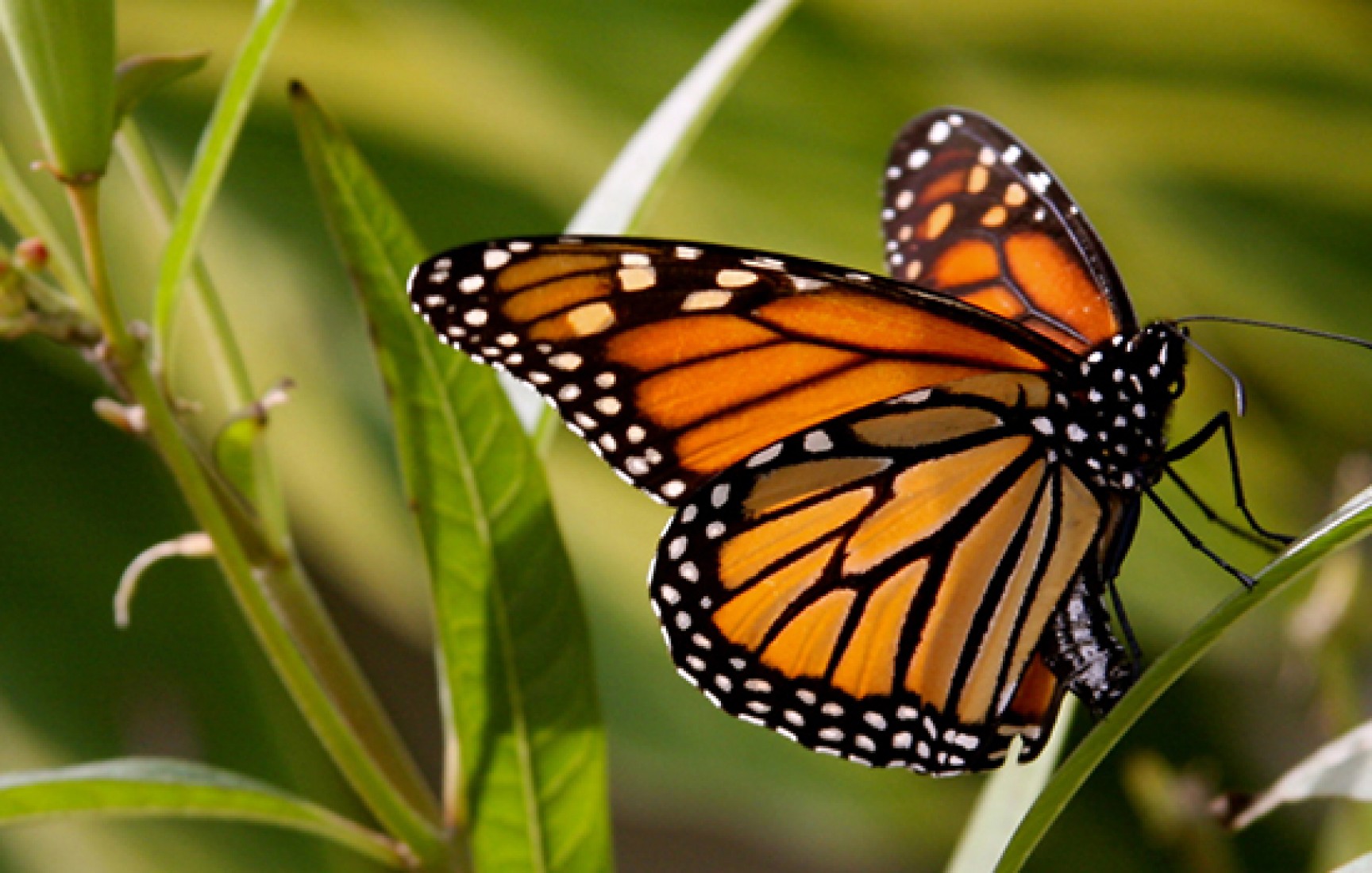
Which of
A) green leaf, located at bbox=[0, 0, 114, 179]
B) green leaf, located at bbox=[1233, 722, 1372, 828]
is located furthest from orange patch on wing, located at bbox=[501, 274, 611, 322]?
green leaf, located at bbox=[1233, 722, 1372, 828]

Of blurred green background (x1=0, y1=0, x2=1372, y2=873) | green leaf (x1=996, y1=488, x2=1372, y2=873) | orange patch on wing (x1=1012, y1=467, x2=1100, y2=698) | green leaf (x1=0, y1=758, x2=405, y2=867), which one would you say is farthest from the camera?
blurred green background (x1=0, y1=0, x2=1372, y2=873)

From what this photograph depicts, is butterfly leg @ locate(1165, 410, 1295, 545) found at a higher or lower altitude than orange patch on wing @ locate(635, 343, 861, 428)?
higher

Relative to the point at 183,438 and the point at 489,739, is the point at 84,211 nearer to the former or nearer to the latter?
the point at 183,438

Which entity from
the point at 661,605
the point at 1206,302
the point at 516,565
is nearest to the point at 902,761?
the point at 661,605

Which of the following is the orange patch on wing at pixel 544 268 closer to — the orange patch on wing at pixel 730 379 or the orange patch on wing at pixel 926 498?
the orange patch on wing at pixel 730 379

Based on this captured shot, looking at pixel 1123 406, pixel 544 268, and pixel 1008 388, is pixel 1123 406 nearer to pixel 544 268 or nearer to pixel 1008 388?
pixel 1008 388

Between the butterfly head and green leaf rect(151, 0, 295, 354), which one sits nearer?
green leaf rect(151, 0, 295, 354)

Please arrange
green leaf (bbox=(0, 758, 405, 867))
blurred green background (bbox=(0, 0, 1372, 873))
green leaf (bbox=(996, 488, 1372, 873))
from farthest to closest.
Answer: blurred green background (bbox=(0, 0, 1372, 873)), green leaf (bbox=(0, 758, 405, 867)), green leaf (bbox=(996, 488, 1372, 873))

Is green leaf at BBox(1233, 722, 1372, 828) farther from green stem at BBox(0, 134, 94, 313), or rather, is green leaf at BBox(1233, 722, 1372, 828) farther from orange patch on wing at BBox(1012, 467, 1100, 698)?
green stem at BBox(0, 134, 94, 313)

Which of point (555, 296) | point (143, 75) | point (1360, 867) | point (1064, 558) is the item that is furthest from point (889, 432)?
point (143, 75)
